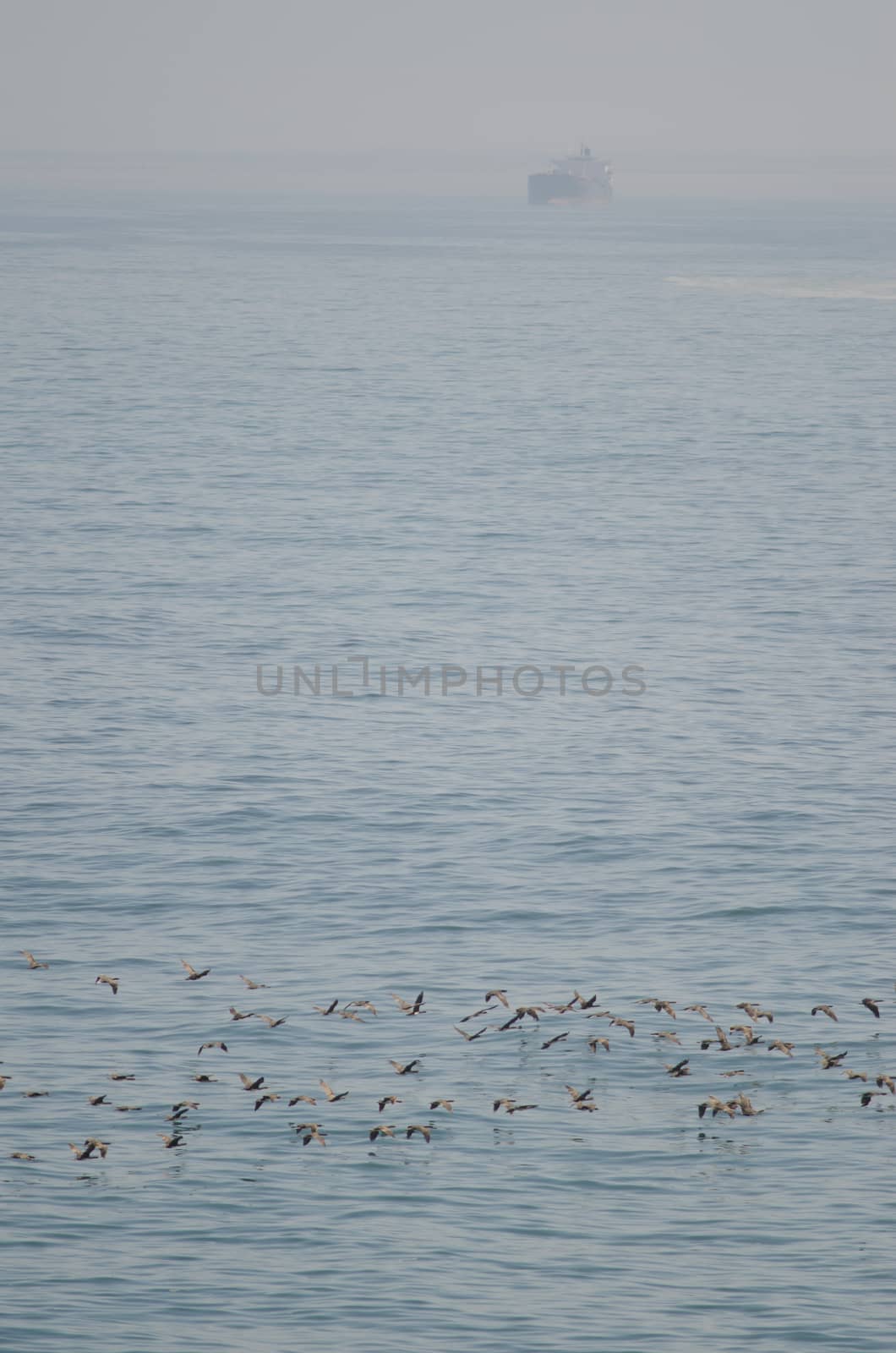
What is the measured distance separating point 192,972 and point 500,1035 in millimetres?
6698

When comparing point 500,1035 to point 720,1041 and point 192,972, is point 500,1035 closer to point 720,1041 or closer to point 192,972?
point 720,1041

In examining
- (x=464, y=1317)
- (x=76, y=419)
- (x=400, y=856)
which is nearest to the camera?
(x=464, y=1317)

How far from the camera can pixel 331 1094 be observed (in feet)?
113

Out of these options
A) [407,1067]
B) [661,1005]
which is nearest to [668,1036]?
[661,1005]

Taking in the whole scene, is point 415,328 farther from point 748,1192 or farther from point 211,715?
point 748,1192

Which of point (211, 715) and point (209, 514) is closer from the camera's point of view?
point (211, 715)

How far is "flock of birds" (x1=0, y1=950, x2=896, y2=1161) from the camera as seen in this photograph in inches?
1319

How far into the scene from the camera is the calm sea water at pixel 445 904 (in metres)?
29.6

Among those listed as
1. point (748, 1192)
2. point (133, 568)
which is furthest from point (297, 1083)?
point (133, 568)

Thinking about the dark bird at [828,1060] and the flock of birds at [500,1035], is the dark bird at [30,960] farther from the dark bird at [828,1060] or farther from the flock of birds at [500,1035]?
the dark bird at [828,1060]

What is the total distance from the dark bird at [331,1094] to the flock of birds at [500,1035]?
0.02 m

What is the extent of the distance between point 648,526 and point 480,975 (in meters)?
58.0

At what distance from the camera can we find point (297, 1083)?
116 feet

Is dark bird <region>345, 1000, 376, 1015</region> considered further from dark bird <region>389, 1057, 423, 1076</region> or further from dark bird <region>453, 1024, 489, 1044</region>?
dark bird <region>453, 1024, 489, 1044</region>
